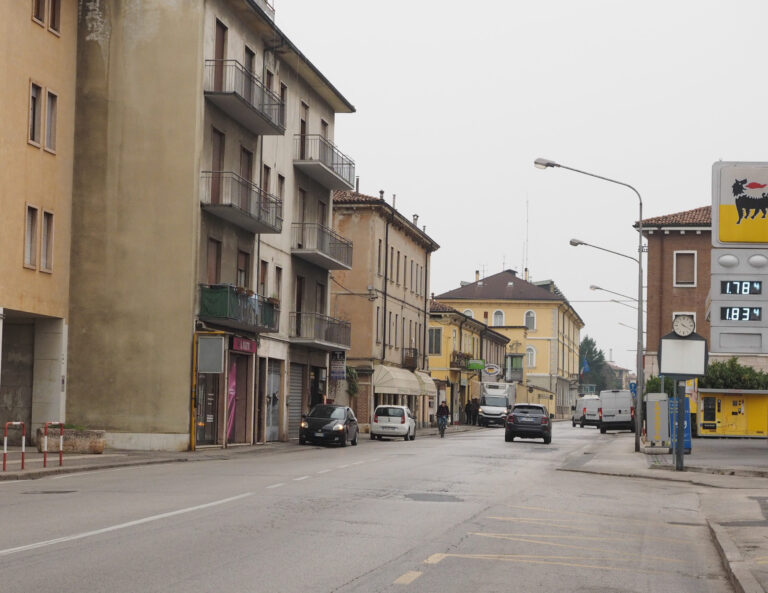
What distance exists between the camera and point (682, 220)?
6625cm

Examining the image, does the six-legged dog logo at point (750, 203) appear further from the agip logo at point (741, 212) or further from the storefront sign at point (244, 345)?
the storefront sign at point (244, 345)

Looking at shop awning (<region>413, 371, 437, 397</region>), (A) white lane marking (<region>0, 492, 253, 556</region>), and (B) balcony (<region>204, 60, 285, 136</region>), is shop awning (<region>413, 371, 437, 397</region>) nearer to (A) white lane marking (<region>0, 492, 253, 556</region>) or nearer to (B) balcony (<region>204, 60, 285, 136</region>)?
(B) balcony (<region>204, 60, 285, 136</region>)

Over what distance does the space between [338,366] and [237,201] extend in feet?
53.5

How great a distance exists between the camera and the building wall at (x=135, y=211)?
113 feet

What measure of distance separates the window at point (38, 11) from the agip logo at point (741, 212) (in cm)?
2374

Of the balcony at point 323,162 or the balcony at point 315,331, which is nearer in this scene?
the balcony at point 323,162

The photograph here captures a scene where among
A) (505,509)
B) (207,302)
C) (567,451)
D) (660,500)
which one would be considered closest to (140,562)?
(505,509)

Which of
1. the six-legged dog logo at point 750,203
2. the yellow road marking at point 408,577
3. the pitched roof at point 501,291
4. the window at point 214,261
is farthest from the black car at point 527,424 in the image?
the pitched roof at point 501,291

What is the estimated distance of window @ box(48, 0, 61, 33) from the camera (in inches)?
1314

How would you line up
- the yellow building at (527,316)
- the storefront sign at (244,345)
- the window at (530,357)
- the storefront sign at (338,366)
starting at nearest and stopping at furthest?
the storefront sign at (244,345)
the storefront sign at (338,366)
the yellow building at (527,316)
the window at (530,357)

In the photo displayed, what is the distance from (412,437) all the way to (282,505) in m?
35.2

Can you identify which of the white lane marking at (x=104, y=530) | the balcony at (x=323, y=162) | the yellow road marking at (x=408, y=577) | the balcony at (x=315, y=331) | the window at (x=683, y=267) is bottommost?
the white lane marking at (x=104, y=530)

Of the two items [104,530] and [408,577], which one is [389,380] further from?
[408,577]

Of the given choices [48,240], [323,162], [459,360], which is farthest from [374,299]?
[48,240]
